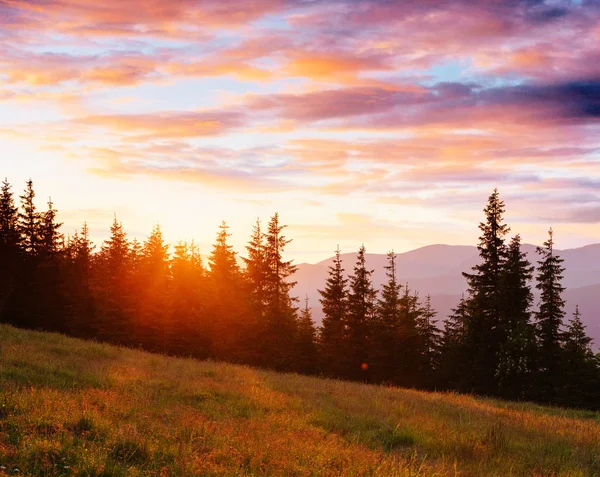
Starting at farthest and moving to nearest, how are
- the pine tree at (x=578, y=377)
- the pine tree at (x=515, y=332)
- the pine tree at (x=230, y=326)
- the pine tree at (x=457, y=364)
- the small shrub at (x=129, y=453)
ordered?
the pine tree at (x=230, y=326)
the pine tree at (x=457, y=364)
the pine tree at (x=578, y=377)
the pine tree at (x=515, y=332)
the small shrub at (x=129, y=453)

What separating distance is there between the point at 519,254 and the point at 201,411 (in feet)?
122

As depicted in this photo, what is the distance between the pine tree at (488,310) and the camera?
1542 inches

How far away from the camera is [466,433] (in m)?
10.9

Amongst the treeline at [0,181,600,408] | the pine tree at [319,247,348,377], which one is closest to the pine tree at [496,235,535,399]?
the treeline at [0,181,600,408]

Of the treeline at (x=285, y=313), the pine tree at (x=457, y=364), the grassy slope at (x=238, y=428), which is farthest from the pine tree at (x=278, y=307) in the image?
the grassy slope at (x=238, y=428)

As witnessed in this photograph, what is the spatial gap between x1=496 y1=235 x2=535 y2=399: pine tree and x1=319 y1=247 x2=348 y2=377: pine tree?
1417 cm

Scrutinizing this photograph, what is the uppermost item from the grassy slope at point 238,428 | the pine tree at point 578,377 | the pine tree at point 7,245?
the pine tree at point 7,245

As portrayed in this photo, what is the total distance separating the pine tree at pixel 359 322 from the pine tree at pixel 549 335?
14.5m

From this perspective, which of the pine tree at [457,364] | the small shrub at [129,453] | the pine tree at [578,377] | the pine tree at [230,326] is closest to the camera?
the small shrub at [129,453]

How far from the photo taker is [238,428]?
9016mm

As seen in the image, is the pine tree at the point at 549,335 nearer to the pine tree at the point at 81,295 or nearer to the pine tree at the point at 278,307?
the pine tree at the point at 278,307

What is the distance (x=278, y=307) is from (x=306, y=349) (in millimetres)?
5177

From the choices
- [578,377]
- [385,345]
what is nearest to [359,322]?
[385,345]

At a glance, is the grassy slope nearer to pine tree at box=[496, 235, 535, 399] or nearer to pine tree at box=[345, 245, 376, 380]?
pine tree at box=[496, 235, 535, 399]
